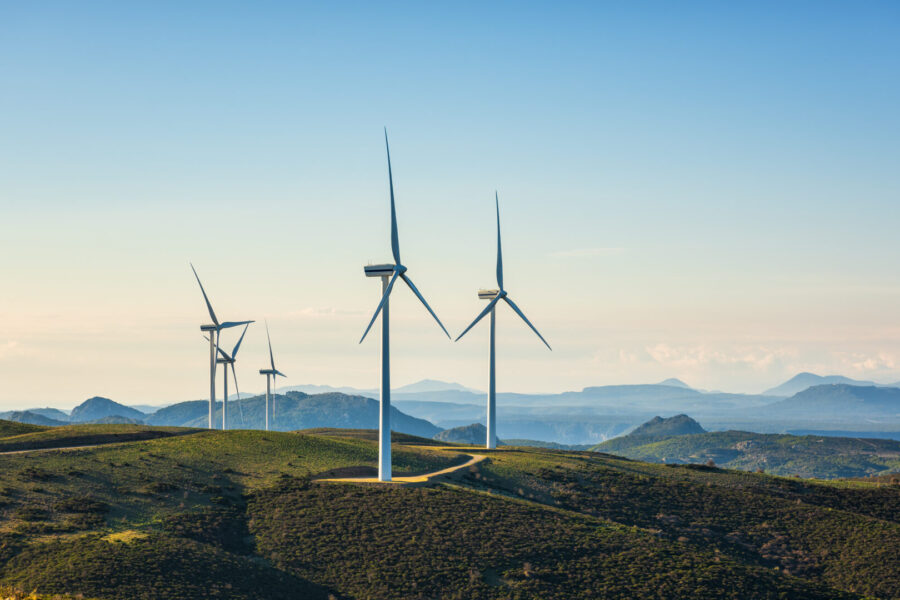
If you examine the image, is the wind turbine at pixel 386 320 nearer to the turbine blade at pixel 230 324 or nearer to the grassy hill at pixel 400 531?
the grassy hill at pixel 400 531

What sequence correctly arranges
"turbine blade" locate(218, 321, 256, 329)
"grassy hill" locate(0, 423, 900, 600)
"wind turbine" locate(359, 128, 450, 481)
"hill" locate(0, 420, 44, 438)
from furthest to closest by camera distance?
1. "turbine blade" locate(218, 321, 256, 329)
2. "hill" locate(0, 420, 44, 438)
3. "wind turbine" locate(359, 128, 450, 481)
4. "grassy hill" locate(0, 423, 900, 600)

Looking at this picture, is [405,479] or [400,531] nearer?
[400,531]

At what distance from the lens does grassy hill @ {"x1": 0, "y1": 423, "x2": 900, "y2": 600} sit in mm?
78438

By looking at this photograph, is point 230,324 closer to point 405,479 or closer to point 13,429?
point 13,429

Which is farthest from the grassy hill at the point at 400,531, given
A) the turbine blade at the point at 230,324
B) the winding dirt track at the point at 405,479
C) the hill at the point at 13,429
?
the turbine blade at the point at 230,324

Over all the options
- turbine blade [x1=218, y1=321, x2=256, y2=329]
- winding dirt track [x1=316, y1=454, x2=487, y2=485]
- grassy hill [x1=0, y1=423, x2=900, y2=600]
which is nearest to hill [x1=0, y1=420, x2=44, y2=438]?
grassy hill [x1=0, y1=423, x2=900, y2=600]

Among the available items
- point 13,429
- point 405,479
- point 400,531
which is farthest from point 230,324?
point 400,531

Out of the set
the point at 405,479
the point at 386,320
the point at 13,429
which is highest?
the point at 386,320

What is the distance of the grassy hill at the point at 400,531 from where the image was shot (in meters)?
78.4

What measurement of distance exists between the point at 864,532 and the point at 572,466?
4247 cm

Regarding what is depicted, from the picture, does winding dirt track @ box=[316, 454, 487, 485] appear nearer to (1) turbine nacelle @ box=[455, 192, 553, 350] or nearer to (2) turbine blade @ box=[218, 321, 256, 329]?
(1) turbine nacelle @ box=[455, 192, 553, 350]

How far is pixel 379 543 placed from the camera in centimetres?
8831

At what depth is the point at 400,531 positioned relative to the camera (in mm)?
91250

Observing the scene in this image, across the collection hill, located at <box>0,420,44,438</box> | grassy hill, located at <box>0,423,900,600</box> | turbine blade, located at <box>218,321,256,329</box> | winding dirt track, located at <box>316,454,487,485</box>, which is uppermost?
turbine blade, located at <box>218,321,256,329</box>
